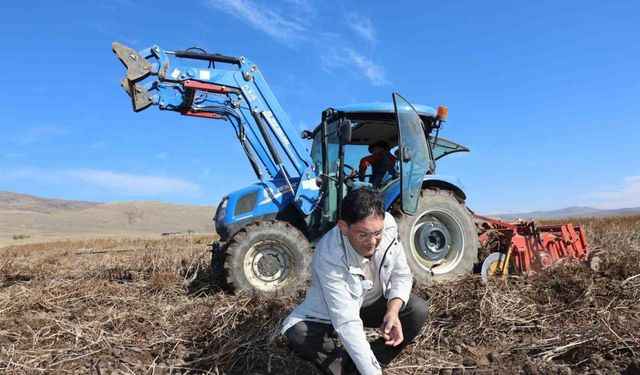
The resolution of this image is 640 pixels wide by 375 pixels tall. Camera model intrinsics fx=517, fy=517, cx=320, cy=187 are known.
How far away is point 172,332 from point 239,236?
1.66 meters

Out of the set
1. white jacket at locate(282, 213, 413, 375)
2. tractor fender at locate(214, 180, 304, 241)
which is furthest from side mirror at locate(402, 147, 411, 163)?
white jacket at locate(282, 213, 413, 375)

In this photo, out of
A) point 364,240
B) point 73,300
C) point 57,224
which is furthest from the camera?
point 57,224

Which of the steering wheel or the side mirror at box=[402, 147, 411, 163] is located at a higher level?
the side mirror at box=[402, 147, 411, 163]

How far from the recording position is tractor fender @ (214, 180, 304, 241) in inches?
261

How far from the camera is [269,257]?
6004 millimetres

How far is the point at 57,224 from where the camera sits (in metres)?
65.8

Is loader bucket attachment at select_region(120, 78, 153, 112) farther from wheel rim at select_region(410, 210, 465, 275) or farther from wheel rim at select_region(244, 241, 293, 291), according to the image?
wheel rim at select_region(410, 210, 465, 275)

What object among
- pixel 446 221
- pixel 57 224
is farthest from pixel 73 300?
pixel 57 224

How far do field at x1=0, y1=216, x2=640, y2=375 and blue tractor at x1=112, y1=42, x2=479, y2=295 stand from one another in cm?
64

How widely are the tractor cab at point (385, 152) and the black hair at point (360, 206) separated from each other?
2.73m

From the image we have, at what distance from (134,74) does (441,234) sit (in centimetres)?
441

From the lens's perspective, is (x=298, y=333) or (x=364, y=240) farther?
(x=298, y=333)

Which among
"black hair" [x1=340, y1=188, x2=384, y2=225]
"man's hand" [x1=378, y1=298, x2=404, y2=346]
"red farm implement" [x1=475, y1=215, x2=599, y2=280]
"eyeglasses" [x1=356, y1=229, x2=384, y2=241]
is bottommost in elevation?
"man's hand" [x1=378, y1=298, x2=404, y2=346]

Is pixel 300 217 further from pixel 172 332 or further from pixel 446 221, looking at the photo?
pixel 172 332
